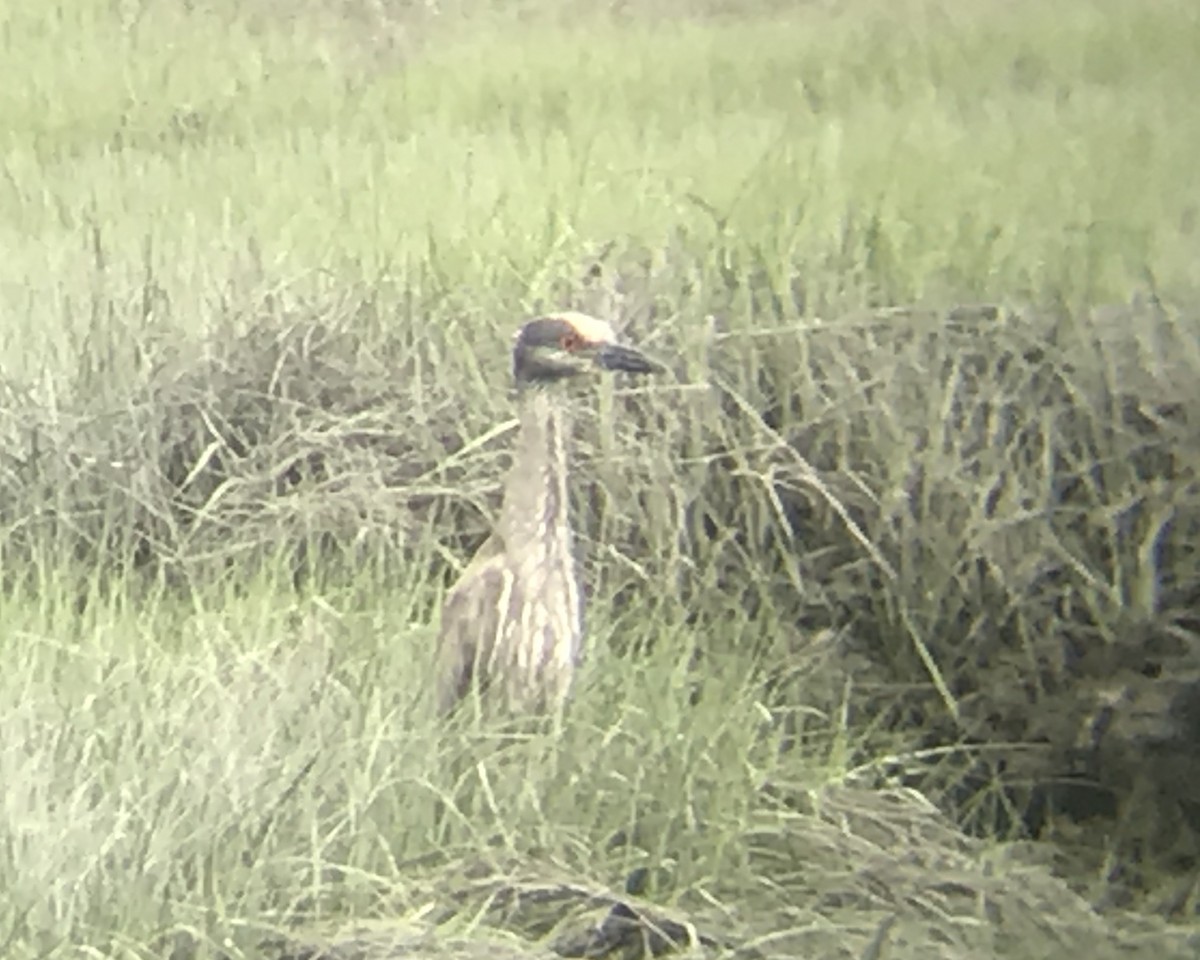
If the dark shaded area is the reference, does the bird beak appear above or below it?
above

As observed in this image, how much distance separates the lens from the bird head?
1515 millimetres

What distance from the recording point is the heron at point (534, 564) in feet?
4.76

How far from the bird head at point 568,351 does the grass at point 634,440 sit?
0.03 m

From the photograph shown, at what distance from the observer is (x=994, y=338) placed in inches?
59.8

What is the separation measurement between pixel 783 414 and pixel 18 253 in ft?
2.39

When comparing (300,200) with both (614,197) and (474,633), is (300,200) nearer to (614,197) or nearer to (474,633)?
(614,197)

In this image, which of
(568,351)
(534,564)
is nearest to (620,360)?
(568,351)

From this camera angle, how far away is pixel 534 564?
1.49 metres

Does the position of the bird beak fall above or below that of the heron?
above

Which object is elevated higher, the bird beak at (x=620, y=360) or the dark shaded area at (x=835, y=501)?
the bird beak at (x=620, y=360)

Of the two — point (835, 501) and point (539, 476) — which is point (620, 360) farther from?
point (835, 501)

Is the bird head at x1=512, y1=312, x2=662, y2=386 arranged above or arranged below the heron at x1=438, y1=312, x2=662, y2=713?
above

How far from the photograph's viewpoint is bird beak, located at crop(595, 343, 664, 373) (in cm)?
152

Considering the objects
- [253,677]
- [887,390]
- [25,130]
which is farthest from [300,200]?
[887,390]
